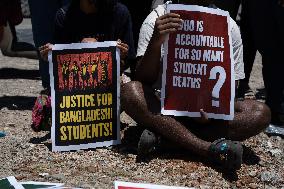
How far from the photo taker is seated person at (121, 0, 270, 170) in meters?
3.06

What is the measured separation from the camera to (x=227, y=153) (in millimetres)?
2873

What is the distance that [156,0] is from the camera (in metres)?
3.46

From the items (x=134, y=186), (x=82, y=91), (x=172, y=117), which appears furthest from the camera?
(x=82, y=91)

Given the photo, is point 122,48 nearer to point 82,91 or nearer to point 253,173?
point 82,91

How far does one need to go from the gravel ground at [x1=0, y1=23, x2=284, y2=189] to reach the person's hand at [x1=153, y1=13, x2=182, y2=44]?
0.68 metres

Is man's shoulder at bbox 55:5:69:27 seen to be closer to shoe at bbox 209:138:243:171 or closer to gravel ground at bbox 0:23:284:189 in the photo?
gravel ground at bbox 0:23:284:189

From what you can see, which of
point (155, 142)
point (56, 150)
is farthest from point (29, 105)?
A: point (155, 142)

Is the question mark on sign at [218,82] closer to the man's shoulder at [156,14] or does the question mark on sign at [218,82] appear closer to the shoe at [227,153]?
the shoe at [227,153]

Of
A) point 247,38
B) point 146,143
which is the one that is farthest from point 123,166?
point 247,38

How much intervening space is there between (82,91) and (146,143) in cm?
49

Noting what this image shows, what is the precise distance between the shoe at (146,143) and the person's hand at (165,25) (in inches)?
19.8

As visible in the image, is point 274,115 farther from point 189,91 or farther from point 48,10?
point 48,10

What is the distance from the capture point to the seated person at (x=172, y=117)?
121 inches

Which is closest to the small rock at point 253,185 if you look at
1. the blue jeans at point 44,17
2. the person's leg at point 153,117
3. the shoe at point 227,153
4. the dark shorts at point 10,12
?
the shoe at point 227,153
